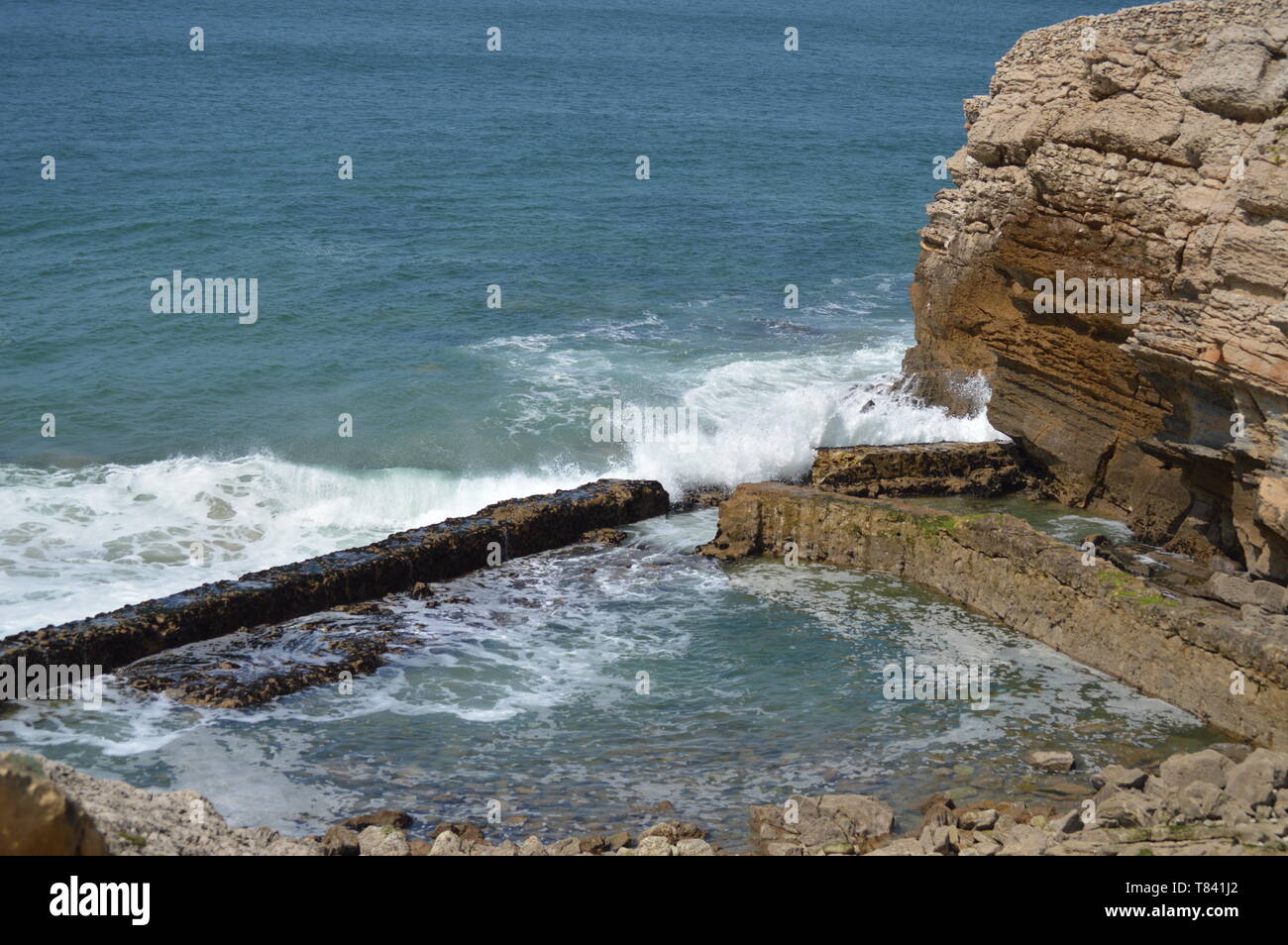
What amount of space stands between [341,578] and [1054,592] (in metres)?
8.64

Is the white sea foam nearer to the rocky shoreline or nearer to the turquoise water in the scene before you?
the turquoise water

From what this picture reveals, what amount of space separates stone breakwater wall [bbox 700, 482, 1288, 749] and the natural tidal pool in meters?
0.29

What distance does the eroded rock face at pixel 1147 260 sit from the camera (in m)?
15.0

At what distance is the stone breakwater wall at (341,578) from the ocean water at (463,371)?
571 millimetres

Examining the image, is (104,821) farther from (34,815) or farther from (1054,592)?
(1054,592)

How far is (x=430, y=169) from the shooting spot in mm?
43656

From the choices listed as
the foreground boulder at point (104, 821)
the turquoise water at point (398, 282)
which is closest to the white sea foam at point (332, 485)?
the turquoise water at point (398, 282)

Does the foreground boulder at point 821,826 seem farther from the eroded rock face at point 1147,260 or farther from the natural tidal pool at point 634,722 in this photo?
the eroded rock face at point 1147,260

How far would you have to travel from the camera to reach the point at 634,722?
14680 millimetres

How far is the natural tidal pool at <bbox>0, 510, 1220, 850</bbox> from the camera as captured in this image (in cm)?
1302

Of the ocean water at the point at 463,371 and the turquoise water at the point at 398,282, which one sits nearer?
the ocean water at the point at 463,371

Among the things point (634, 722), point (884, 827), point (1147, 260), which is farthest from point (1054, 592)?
point (884, 827)

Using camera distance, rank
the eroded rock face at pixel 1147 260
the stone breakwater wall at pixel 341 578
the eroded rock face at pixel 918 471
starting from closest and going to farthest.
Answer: the eroded rock face at pixel 1147 260 < the stone breakwater wall at pixel 341 578 < the eroded rock face at pixel 918 471

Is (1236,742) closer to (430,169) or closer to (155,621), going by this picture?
(155,621)
